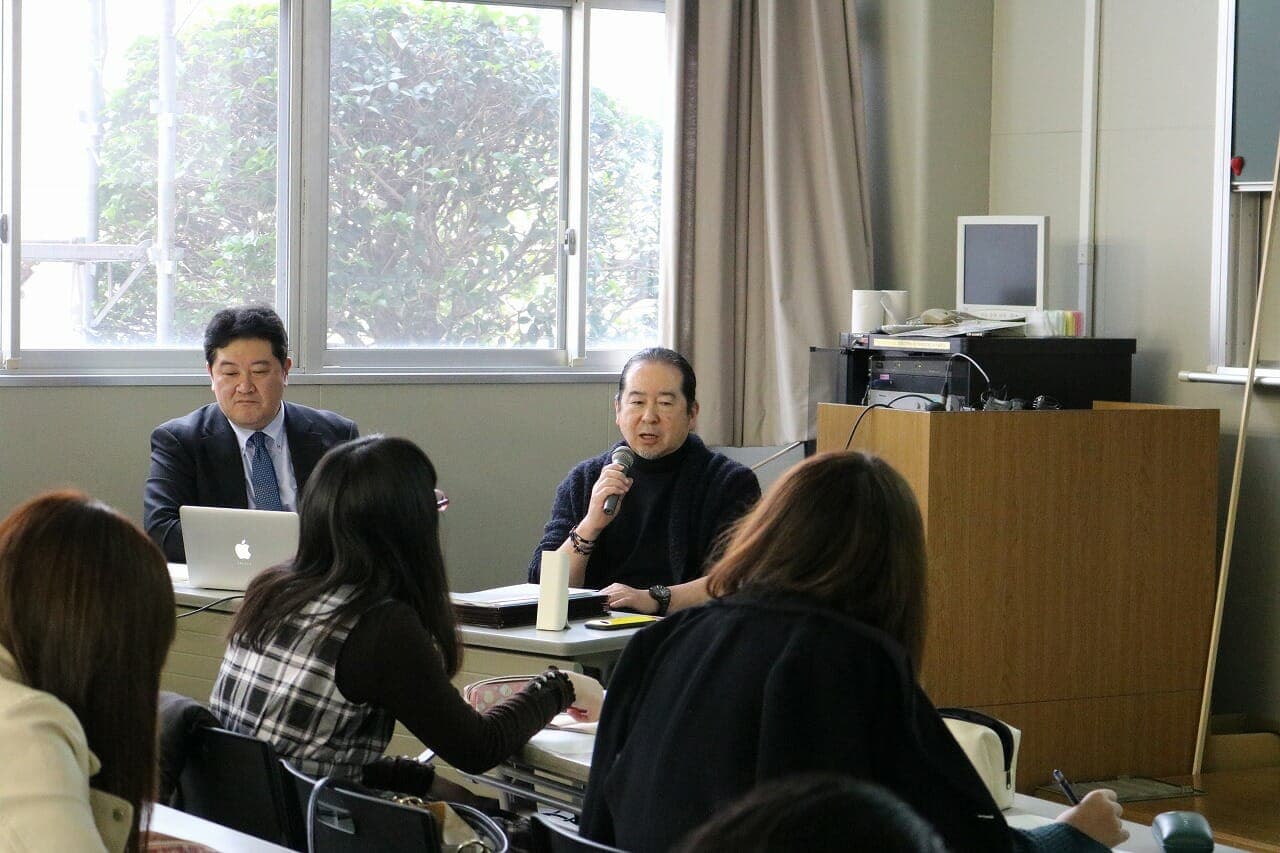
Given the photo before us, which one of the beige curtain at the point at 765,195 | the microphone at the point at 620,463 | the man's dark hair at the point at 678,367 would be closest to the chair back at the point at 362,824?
the microphone at the point at 620,463

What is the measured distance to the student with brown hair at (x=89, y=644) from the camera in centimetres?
141

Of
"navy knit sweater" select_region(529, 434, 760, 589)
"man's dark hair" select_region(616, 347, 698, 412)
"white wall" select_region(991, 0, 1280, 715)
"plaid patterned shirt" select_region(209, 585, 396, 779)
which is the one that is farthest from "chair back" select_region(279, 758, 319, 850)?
"white wall" select_region(991, 0, 1280, 715)

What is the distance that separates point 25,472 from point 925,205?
309 cm

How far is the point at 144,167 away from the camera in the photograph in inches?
187

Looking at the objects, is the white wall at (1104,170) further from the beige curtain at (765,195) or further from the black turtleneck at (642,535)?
the black turtleneck at (642,535)

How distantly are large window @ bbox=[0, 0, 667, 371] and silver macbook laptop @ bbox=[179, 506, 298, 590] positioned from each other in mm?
1604

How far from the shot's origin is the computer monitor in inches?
177

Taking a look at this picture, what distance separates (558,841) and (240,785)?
2.05 ft

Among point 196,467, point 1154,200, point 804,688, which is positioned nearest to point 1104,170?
point 1154,200

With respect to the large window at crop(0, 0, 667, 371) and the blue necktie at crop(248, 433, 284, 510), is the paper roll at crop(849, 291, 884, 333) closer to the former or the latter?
the large window at crop(0, 0, 667, 371)

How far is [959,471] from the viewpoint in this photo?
3879 mm

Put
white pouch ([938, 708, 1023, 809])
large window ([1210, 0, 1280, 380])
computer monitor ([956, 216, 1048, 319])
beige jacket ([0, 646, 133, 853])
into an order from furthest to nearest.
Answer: computer monitor ([956, 216, 1048, 319]) < large window ([1210, 0, 1280, 380]) < white pouch ([938, 708, 1023, 809]) < beige jacket ([0, 646, 133, 853])

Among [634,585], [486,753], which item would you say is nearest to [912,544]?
[486,753]

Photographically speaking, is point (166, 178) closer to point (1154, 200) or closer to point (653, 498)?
point (653, 498)
